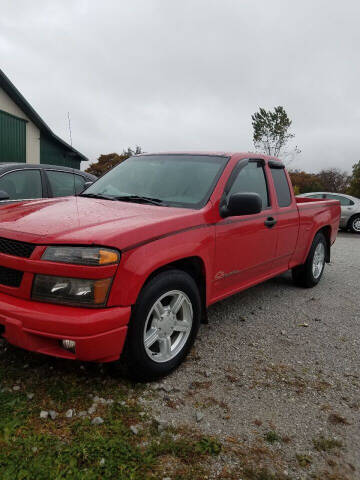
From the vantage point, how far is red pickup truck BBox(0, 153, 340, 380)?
7.54 ft

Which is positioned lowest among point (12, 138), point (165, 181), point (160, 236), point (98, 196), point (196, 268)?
point (196, 268)

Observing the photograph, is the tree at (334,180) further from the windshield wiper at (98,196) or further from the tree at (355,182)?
the windshield wiper at (98,196)

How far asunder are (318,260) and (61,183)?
13.1ft

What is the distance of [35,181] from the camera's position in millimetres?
5496

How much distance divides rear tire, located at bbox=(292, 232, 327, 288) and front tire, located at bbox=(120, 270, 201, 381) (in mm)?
2755

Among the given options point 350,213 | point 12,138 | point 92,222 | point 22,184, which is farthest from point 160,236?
point 12,138

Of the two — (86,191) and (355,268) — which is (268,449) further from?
(355,268)

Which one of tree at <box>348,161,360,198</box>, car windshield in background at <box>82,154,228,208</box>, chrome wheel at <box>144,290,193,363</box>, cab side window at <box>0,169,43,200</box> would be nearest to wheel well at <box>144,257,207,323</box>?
chrome wheel at <box>144,290,193,363</box>

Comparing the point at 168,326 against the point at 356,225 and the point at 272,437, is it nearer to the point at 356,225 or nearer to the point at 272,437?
the point at 272,437

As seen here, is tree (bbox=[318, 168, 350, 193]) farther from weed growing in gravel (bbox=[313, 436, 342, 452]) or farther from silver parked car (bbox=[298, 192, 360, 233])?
weed growing in gravel (bbox=[313, 436, 342, 452])

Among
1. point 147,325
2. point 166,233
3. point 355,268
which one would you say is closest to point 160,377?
point 147,325

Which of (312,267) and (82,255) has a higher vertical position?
(82,255)

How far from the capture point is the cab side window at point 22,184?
17.0 ft

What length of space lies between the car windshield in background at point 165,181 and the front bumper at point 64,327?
1.27 meters
